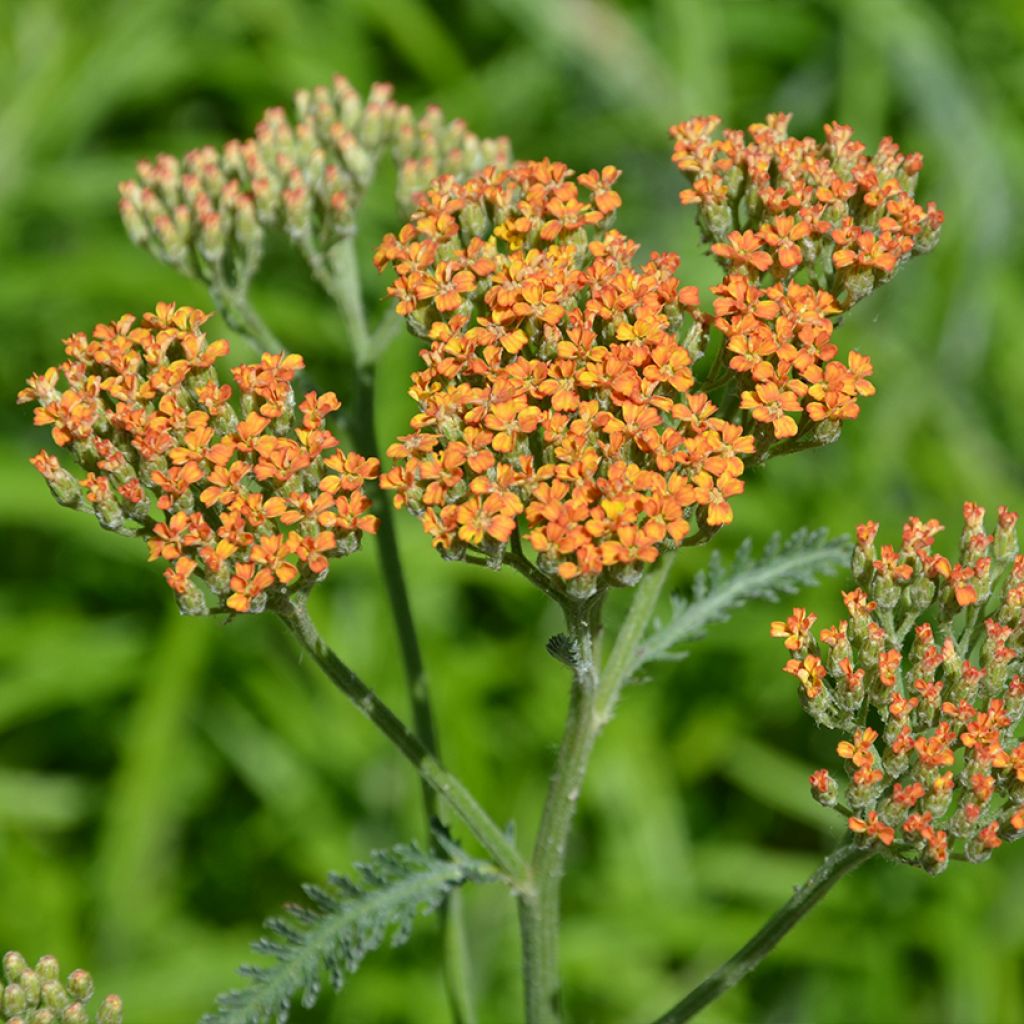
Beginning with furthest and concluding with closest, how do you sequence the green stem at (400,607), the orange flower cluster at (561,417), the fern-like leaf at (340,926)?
the green stem at (400,607)
the fern-like leaf at (340,926)
the orange flower cluster at (561,417)

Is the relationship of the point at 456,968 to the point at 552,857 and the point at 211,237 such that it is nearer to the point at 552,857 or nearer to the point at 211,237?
the point at 552,857

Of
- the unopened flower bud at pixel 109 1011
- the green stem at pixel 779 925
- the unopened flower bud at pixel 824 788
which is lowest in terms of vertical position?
the green stem at pixel 779 925

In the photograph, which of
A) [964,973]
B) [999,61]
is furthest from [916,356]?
[964,973]

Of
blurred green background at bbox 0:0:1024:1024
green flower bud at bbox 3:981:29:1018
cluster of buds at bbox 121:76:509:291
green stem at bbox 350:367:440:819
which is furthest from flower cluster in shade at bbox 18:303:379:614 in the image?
blurred green background at bbox 0:0:1024:1024

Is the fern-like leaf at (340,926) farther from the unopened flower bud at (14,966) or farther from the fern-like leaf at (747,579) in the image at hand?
the fern-like leaf at (747,579)

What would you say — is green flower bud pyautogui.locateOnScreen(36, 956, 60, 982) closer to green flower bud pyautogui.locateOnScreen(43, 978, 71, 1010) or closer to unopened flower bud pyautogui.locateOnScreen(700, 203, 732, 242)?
green flower bud pyautogui.locateOnScreen(43, 978, 71, 1010)

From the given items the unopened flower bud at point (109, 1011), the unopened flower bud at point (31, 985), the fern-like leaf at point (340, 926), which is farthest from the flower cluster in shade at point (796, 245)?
the unopened flower bud at point (31, 985)
